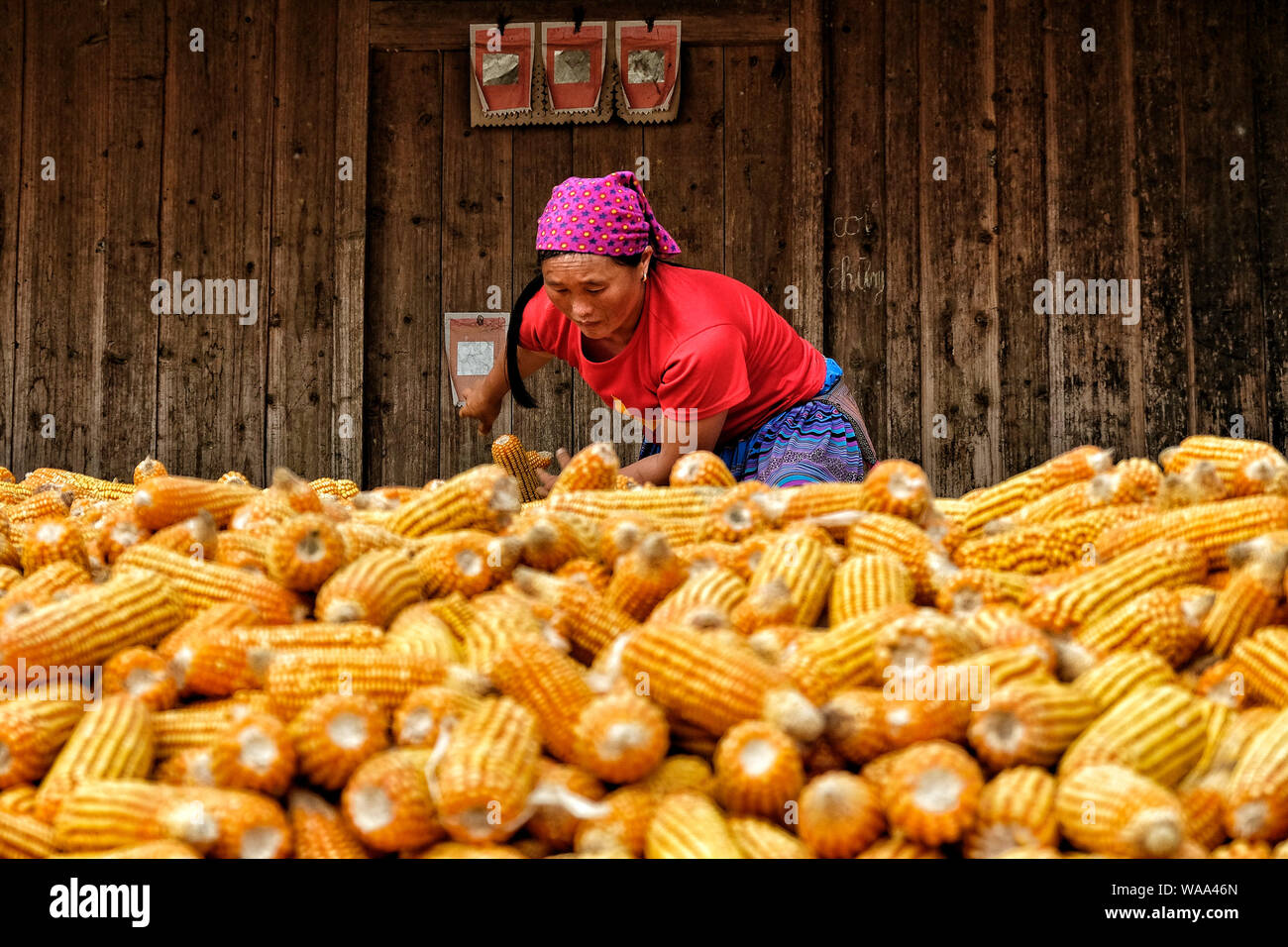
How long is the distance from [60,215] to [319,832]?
5.61 metres

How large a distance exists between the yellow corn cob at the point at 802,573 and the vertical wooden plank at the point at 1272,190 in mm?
4627

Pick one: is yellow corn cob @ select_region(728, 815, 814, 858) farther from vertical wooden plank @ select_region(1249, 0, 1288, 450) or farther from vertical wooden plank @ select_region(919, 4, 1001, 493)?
vertical wooden plank @ select_region(1249, 0, 1288, 450)

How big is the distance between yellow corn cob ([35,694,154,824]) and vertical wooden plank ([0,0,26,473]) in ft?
16.6

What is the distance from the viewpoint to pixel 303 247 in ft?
20.4

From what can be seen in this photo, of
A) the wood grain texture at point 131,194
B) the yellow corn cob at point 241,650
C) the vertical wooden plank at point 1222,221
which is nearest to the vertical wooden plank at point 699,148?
the vertical wooden plank at point 1222,221

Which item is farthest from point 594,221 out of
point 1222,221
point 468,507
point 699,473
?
point 1222,221

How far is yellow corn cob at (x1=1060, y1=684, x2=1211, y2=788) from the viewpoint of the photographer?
1721 mm

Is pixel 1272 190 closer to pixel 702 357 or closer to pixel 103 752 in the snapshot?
pixel 702 357

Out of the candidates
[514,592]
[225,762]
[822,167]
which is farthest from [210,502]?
[822,167]

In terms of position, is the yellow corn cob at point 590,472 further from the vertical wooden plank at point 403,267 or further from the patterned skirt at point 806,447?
the vertical wooden plank at point 403,267

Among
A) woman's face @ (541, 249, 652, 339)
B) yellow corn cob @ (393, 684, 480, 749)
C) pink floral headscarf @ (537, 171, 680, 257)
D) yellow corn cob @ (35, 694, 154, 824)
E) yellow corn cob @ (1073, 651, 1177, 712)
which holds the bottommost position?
yellow corn cob @ (35, 694, 154, 824)

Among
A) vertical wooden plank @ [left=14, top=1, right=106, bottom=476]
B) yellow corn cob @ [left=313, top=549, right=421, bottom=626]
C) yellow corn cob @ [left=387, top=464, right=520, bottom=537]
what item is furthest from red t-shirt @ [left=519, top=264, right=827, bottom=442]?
vertical wooden plank @ [left=14, top=1, right=106, bottom=476]

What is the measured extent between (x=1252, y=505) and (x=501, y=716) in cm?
151

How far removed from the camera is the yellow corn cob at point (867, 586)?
2.19 meters
